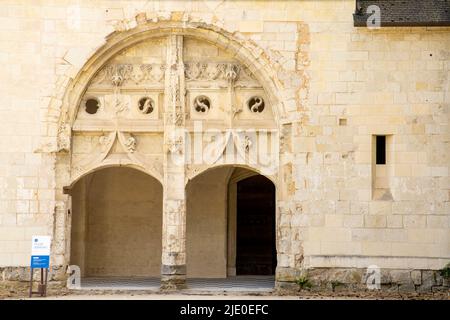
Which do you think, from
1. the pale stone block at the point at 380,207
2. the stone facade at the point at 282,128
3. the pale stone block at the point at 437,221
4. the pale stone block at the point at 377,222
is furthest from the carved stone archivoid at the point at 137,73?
the pale stone block at the point at 437,221

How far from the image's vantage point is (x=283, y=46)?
749 inches

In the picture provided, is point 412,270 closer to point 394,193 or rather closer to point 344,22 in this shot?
point 394,193

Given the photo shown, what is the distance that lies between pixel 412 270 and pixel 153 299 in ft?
15.2

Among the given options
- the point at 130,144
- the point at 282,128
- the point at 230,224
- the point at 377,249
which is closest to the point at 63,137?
the point at 130,144

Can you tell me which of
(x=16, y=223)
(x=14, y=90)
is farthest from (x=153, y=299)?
(x=14, y=90)

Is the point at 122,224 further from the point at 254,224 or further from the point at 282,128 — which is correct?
the point at 282,128

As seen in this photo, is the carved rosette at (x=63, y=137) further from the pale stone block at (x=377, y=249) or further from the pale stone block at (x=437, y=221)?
the pale stone block at (x=437, y=221)

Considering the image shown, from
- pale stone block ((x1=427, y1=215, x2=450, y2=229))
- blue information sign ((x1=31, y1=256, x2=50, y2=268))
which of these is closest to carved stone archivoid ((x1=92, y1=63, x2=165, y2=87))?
blue information sign ((x1=31, y1=256, x2=50, y2=268))

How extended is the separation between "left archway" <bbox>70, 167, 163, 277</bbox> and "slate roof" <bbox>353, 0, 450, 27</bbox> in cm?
622

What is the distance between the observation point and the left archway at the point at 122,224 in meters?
22.5

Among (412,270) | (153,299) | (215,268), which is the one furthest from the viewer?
(215,268)

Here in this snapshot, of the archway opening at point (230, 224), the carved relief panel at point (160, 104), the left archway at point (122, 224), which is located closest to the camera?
the carved relief panel at point (160, 104)

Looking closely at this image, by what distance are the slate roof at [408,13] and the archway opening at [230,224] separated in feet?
16.4

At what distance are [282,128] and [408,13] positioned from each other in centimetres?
300
